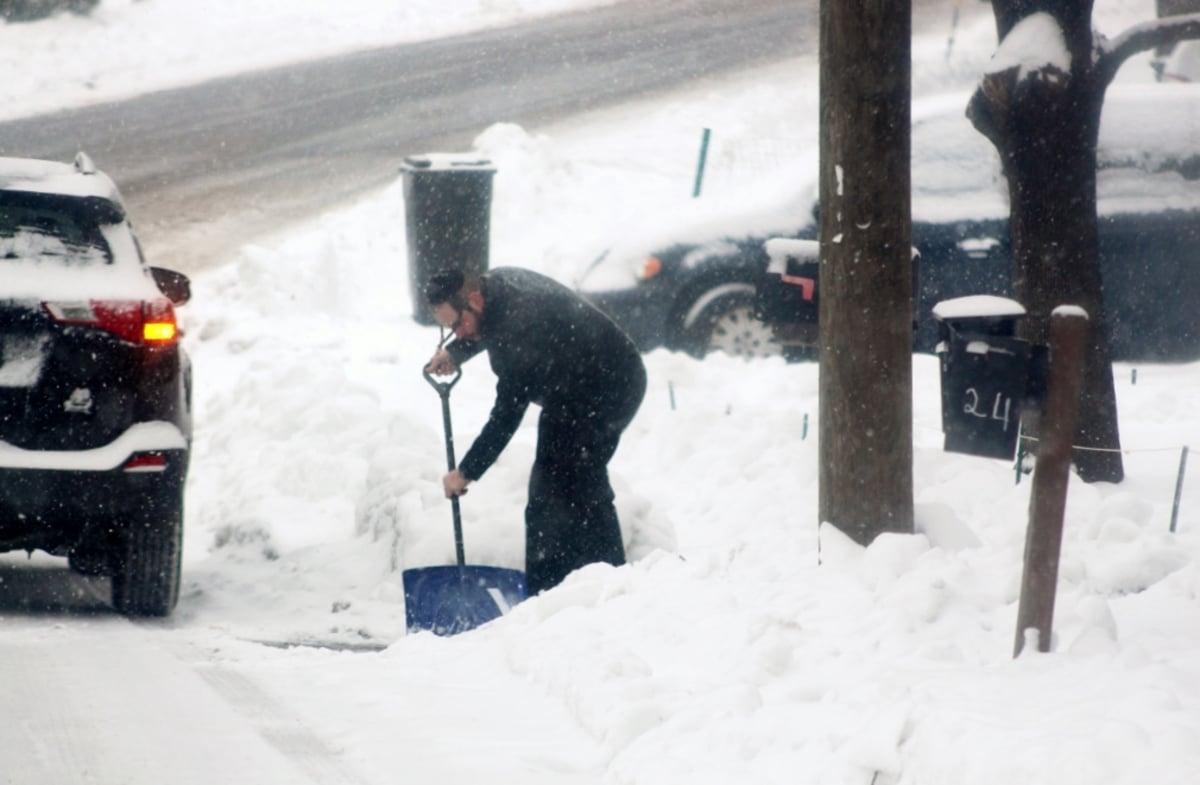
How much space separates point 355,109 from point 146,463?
15.2 metres

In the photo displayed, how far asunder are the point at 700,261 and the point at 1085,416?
344 cm

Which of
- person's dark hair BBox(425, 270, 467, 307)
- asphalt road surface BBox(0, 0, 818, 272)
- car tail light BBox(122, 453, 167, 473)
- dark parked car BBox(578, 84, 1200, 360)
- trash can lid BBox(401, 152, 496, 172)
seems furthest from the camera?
asphalt road surface BBox(0, 0, 818, 272)

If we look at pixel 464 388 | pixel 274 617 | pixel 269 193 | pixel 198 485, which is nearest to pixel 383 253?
pixel 269 193

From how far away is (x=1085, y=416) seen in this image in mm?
6723

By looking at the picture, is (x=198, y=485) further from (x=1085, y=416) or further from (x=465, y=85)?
(x=465, y=85)

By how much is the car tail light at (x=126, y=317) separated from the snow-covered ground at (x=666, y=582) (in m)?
1.10

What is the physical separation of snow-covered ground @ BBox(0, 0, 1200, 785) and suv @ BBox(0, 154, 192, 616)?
0.41 meters

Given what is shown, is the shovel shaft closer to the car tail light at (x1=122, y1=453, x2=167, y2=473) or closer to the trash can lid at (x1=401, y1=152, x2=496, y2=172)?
the car tail light at (x1=122, y1=453, x2=167, y2=473)

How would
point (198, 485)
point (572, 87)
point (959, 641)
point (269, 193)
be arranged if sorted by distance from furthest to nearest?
point (572, 87)
point (269, 193)
point (198, 485)
point (959, 641)

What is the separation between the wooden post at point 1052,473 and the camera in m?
3.93

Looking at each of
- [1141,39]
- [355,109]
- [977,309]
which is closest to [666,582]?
[977,309]

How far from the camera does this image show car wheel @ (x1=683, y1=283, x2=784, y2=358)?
973 cm

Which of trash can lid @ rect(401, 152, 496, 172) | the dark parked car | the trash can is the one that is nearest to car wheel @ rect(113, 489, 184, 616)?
the dark parked car

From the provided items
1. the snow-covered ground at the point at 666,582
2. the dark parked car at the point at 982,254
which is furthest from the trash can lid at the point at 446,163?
the dark parked car at the point at 982,254
